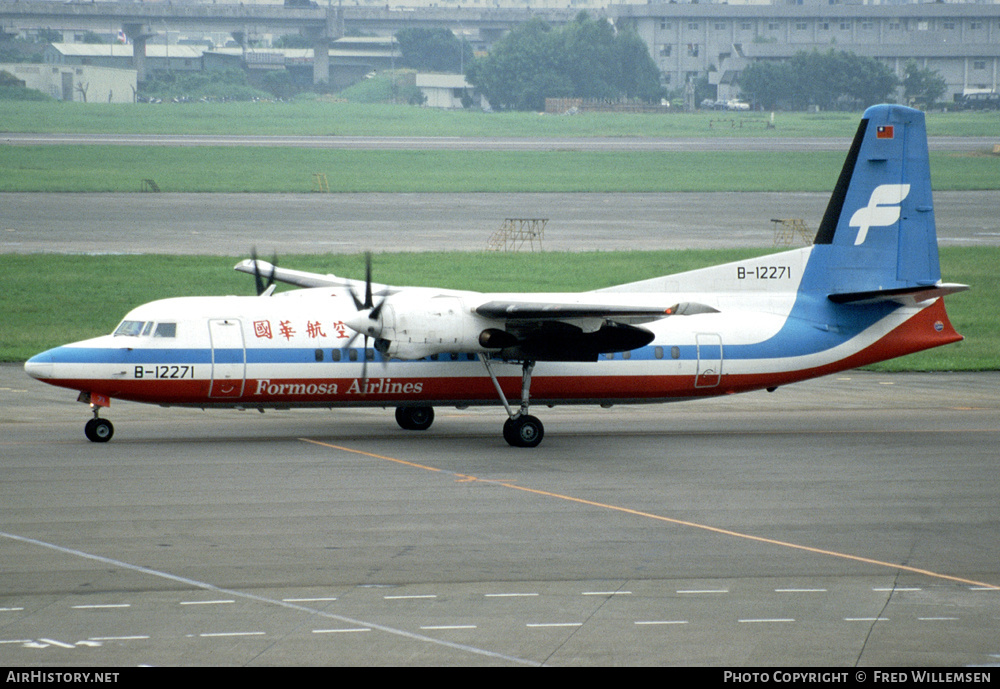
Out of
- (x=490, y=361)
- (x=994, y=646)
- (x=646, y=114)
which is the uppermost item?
(x=646, y=114)

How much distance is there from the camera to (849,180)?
2906cm

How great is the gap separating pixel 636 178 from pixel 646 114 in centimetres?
6648

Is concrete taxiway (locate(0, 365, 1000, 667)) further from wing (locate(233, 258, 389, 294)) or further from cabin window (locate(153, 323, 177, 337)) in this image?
wing (locate(233, 258, 389, 294))

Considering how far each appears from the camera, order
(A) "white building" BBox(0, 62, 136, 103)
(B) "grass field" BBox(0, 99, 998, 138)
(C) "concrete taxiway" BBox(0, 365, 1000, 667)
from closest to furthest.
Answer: (C) "concrete taxiway" BBox(0, 365, 1000, 667) < (B) "grass field" BBox(0, 99, 998, 138) < (A) "white building" BBox(0, 62, 136, 103)

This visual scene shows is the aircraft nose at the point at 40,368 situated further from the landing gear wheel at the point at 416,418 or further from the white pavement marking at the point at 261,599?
the landing gear wheel at the point at 416,418

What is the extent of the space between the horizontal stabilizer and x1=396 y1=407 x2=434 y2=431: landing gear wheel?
9782 millimetres

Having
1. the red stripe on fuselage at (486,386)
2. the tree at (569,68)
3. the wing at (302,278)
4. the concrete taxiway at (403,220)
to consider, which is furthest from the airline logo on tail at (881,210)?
the tree at (569,68)

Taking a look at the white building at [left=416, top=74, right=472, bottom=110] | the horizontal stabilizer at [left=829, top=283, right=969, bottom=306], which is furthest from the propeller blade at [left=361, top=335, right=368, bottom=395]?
the white building at [left=416, top=74, right=472, bottom=110]

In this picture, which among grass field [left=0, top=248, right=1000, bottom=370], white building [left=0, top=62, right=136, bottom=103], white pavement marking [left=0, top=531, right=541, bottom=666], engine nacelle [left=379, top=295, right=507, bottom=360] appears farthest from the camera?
white building [left=0, top=62, right=136, bottom=103]

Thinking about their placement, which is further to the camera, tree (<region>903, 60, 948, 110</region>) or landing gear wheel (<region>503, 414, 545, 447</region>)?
tree (<region>903, 60, 948, 110</region>)

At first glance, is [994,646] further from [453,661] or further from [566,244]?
[566,244]

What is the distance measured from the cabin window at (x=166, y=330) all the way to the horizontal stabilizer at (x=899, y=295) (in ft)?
48.8

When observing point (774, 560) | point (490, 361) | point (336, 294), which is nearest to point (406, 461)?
point (490, 361)

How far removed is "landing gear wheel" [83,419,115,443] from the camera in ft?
84.5
